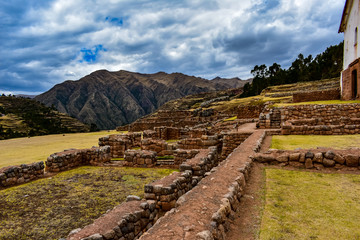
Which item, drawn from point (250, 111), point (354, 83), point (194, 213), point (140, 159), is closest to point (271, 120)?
point (354, 83)

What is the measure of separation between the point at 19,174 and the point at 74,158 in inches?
125

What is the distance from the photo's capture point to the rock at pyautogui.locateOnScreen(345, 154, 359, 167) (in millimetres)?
6453

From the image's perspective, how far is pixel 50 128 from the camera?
61812mm

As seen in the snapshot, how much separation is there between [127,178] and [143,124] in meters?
33.1

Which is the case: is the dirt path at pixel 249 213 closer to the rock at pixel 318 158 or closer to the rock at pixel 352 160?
the rock at pixel 318 158

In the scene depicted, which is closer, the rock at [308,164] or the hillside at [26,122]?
the rock at [308,164]

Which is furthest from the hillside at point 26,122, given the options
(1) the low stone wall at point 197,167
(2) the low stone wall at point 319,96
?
(2) the low stone wall at point 319,96

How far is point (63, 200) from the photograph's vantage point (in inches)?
309

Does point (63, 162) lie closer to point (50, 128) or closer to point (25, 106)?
point (50, 128)

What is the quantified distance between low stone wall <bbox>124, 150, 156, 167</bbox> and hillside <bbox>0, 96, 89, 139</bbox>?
49.8 metres

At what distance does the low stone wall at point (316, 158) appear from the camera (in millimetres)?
6576

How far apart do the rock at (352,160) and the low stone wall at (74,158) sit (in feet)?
40.9

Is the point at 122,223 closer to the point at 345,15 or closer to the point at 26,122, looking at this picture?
the point at 345,15

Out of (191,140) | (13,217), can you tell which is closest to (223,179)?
(13,217)
